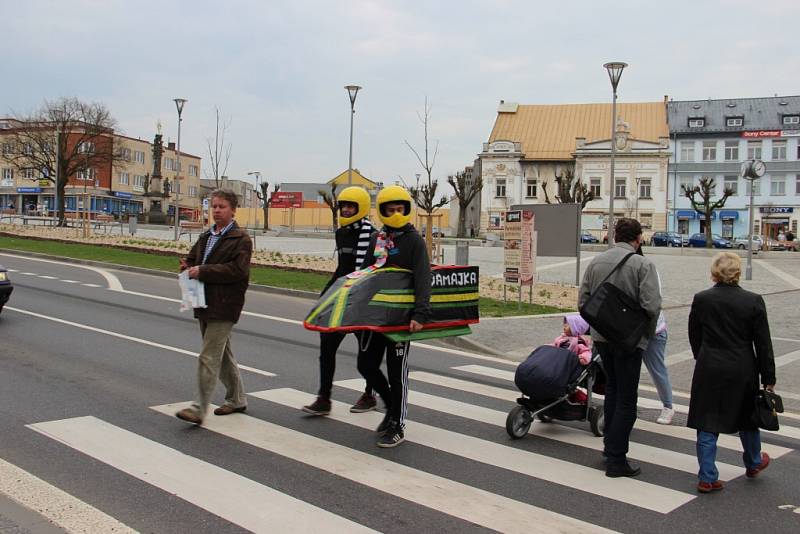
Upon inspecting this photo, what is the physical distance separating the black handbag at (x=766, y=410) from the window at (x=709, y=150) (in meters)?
71.3

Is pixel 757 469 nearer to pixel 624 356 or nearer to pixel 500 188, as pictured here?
pixel 624 356

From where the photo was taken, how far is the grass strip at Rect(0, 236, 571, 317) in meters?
15.5

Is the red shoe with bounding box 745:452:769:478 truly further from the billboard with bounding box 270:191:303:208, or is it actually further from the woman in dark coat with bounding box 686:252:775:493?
the billboard with bounding box 270:191:303:208

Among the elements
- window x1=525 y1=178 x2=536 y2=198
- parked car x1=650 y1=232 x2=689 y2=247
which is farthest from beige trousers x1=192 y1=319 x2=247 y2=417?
window x1=525 y1=178 x2=536 y2=198

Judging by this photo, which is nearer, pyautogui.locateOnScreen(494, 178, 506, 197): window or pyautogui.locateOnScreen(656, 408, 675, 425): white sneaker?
pyautogui.locateOnScreen(656, 408, 675, 425): white sneaker

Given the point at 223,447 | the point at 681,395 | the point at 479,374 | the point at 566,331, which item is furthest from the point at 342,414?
the point at 681,395

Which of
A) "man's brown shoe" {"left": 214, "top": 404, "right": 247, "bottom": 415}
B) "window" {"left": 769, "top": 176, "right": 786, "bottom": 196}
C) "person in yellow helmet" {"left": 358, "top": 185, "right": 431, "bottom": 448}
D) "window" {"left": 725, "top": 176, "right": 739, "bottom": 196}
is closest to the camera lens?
"person in yellow helmet" {"left": 358, "top": 185, "right": 431, "bottom": 448}

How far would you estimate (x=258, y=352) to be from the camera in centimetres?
979

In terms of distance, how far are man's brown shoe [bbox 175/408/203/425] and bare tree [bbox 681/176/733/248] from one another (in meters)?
56.1

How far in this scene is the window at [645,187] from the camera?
70.3m

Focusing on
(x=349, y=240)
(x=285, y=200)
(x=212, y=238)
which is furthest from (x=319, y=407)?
(x=285, y=200)

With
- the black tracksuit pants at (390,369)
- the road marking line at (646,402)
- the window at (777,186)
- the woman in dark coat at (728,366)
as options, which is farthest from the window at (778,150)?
the black tracksuit pants at (390,369)

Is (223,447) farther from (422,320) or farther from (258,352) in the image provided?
(258,352)

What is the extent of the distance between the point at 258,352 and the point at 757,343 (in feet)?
21.1
